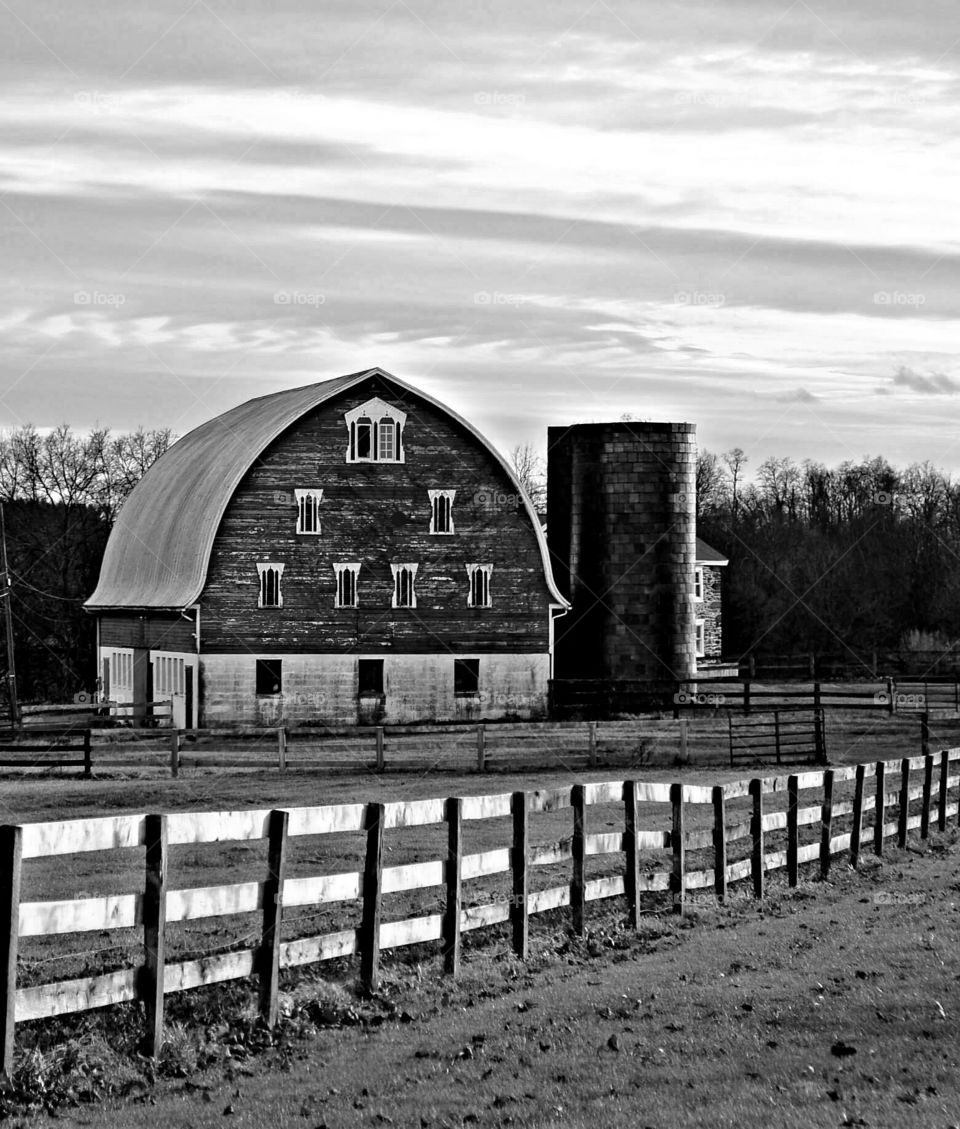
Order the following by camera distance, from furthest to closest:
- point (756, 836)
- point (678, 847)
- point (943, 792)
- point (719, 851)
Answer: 1. point (943, 792)
2. point (756, 836)
3. point (719, 851)
4. point (678, 847)

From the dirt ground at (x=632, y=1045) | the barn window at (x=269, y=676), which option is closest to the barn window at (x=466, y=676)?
the barn window at (x=269, y=676)

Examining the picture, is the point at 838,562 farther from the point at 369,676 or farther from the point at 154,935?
the point at 154,935

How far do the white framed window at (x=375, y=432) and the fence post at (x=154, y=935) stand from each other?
3886 centimetres

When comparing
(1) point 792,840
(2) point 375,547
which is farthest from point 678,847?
(2) point 375,547

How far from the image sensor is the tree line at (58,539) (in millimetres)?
71125

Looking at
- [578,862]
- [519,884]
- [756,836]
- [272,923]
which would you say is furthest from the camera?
[756,836]

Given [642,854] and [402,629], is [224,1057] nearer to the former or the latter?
[642,854]

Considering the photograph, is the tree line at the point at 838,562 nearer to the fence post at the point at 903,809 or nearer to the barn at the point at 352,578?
the barn at the point at 352,578

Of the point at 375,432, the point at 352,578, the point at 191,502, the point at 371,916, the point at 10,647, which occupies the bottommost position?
the point at 371,916

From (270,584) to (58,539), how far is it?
101ft

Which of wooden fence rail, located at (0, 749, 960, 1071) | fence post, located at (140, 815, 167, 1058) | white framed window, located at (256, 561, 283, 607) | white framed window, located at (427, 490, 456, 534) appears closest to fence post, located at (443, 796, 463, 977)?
wooden fence rail, located at (0, 749, 960, 1071)

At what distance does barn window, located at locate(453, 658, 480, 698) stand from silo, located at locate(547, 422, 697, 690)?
6049 millimetres

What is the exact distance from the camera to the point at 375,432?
4781 centimetres

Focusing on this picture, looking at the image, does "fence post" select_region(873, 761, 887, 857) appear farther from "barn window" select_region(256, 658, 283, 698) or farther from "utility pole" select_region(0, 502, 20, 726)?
"utility pole" select_region(0, 502, 20, 726)
